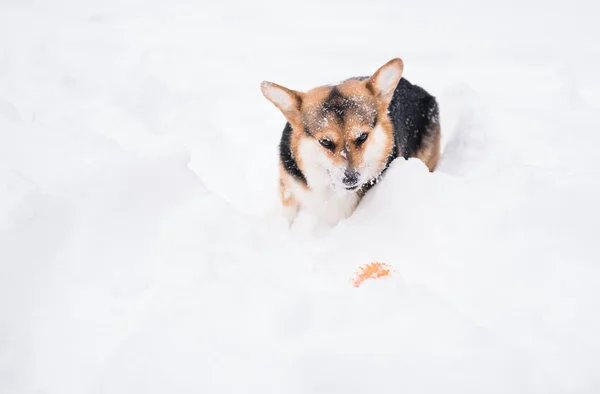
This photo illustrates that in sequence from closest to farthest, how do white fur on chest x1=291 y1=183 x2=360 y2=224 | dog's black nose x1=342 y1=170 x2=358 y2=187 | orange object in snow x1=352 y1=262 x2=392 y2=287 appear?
orange object in snow x1=352 y1=262 x2=392 y2=287
dog's black nose x1=342 y1=170 x2=358 y2=187
white fur on chest x1=291 y1=183 x2=360 y2=224

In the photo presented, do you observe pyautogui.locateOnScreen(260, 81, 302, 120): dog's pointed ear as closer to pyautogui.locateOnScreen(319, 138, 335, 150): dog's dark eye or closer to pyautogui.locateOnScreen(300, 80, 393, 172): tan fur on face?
pyautogui.locateOnScreen(300, 80, 393, 172): tan fur on face

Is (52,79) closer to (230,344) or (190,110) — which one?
(190,110)

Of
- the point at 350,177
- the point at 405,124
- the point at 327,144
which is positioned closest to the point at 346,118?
the point at 327,144

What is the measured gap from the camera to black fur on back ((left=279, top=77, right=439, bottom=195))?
9.98 feet

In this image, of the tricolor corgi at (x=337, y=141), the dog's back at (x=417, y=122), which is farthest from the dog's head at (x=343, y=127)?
the dog's back at (x=417, y=122)

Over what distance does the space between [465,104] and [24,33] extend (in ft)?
14.4

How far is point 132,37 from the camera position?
5395 mm

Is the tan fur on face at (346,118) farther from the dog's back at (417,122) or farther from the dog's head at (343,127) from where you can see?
the dog's back at (417,122)

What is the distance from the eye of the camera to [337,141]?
2777 millimetres

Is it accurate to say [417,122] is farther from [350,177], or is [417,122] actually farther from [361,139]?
[350,177]

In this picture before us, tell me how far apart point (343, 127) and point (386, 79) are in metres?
0.42

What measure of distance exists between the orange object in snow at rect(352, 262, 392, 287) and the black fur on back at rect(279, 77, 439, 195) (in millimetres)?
835

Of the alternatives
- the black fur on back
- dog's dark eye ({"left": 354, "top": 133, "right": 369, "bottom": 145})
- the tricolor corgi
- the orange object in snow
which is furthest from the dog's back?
the orange object in snow

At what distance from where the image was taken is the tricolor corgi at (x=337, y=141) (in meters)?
2.78
